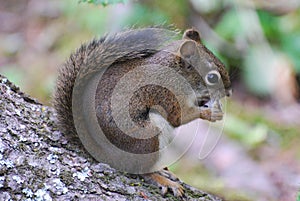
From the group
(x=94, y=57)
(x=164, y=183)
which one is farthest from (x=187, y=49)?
(x=164, y=183)

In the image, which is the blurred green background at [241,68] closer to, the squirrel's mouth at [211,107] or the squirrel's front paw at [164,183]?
the squirrel's mouth at [211,107]

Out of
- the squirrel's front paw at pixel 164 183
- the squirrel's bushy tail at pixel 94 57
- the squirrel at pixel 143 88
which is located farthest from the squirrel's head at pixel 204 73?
the squirrel's front paw at pixel 164 183

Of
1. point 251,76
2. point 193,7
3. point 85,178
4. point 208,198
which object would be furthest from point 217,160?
point 85,178

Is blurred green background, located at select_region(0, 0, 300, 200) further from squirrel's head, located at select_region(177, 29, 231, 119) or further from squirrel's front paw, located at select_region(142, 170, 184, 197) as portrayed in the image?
squirrel's front paw, located at select_region(142, 170, 184, 197)

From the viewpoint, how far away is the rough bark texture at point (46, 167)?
154cm

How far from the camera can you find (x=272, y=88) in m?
4.01

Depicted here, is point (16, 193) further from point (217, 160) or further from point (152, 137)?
point (217, 160)

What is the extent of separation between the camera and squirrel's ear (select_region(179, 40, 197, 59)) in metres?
2.01

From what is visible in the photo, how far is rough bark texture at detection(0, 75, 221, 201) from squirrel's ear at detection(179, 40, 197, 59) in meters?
0.53

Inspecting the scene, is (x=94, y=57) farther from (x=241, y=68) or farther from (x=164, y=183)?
(x=241, y=68)

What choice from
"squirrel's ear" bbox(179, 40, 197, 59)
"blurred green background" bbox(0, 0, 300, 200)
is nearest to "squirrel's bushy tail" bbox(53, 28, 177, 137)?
"squirrel's ear" bbox(179, 40, 197, 59)

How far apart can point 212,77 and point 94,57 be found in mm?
498

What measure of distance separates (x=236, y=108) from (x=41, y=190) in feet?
8.36

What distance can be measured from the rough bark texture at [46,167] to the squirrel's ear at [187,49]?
1.74 feet
